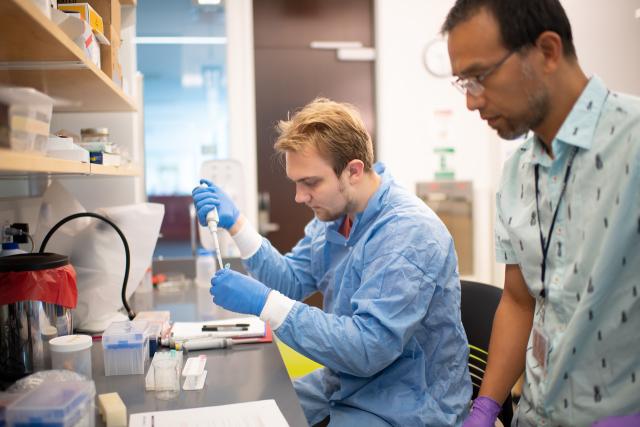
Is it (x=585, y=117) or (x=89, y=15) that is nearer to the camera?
(x=585, y=117)

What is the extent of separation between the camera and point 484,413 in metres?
1.14

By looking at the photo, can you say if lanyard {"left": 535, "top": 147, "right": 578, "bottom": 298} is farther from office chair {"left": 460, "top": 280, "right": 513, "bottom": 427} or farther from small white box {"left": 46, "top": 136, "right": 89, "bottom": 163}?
small white box {"left": 46, "top": 136, "right": 89, "bottom": 163}

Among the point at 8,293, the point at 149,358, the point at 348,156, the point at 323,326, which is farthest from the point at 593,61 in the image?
the point at 8,293

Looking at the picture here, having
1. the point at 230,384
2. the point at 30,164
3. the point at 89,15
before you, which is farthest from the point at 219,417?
the point at 89,15

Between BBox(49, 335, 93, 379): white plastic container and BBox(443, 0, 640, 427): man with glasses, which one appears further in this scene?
BBox(49, 335, 93, 379): white plastic container

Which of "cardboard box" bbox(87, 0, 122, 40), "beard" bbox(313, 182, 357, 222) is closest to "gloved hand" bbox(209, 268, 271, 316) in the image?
"beard" bbox(313, 182, 357, 222)

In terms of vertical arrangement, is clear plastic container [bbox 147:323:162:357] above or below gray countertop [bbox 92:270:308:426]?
above

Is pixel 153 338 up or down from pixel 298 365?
up

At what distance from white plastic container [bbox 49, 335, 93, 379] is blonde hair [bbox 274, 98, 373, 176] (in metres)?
0.75

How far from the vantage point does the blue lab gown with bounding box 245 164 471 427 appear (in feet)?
4.06

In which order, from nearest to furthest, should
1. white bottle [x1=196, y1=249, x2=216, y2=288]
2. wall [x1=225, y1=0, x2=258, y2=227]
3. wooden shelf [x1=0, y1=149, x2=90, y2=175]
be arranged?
wooden shelf [x1=0, y1=149, x2=90, y2=175] → white bottle [x1=196, y1=249, x2=216, y2=288] → wall [x1=225, y1=0, x2=258, y2=227]

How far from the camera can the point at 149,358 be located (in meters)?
1.34

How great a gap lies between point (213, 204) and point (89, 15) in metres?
0.64

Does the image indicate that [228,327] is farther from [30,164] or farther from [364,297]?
[30,164]
